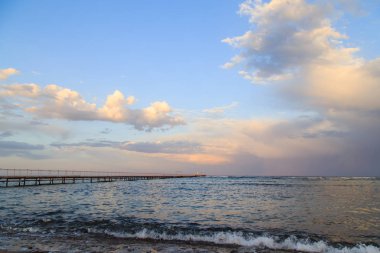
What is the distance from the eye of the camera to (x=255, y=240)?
13.0m

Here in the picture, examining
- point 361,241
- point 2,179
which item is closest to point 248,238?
point 361,241

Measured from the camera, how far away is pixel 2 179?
54.6 meters

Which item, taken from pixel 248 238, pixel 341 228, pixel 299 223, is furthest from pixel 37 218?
pixel 341 228

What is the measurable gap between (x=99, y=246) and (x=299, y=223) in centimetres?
1151

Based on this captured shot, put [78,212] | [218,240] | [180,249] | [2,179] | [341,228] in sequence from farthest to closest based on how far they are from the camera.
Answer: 1. [2,179]
2. [78,212]
3. [341,228]
4. [218,240]
5. [180,249]

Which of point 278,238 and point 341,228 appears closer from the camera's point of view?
point 278,238

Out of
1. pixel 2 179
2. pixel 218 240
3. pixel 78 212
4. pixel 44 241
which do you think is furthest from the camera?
pixel 2 179

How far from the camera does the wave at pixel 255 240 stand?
479 inches

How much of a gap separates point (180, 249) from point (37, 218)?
1121 cm

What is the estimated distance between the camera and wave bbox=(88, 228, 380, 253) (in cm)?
1217

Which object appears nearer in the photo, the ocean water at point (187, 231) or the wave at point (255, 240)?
the ocean water at point (187, 231)

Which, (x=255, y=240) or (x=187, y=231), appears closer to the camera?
(x=255, y=240)

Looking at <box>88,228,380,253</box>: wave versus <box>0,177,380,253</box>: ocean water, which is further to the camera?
<box>88,228,380,253</box>: wave

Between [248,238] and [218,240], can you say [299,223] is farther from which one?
[218,240]
